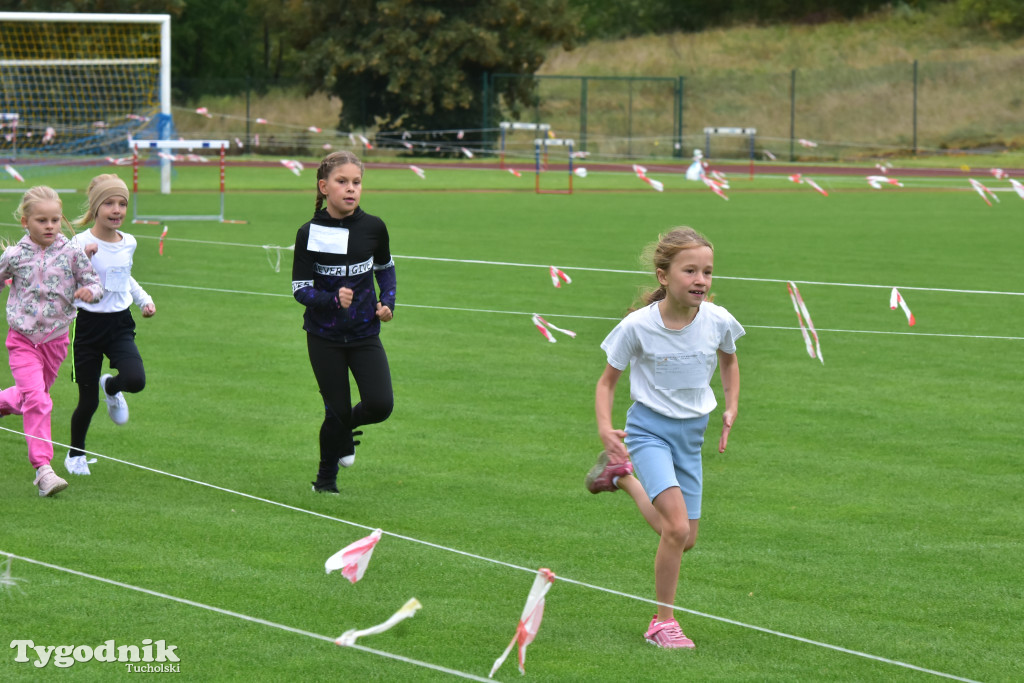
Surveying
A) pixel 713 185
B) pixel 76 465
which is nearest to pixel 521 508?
pixel 76 465

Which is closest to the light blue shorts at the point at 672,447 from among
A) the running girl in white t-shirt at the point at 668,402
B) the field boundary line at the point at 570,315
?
the running girl in white t-shirt at the point at 668,402

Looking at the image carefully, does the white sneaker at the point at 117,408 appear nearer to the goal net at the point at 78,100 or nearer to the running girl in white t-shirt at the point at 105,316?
the running girl in white t-shirt at the point at 105,316

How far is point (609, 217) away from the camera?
86.6 feet

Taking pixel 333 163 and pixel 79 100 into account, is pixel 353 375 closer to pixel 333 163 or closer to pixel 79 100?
pixel 333 163

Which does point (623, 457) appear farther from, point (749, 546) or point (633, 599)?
point (749, 546)

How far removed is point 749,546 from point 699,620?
111cm

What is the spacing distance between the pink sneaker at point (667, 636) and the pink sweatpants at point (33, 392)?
3.65 m

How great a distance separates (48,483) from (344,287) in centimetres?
189

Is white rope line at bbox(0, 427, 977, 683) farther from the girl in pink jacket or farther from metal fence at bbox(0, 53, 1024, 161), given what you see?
metal fence at bbox(0, 53, 1024, 161)

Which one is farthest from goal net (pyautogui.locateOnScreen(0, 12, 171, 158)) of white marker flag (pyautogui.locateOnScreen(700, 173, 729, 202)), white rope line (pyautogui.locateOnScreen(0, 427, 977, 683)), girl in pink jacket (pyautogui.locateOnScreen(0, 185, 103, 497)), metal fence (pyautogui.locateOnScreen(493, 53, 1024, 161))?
white rope line (pyautogui.locateOnScreen(0, 427, 977, 683))

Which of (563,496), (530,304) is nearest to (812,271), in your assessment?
(530,304)

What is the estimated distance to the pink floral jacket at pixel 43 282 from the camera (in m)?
7.09

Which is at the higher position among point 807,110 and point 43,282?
point 807,110

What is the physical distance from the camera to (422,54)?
52875mm
